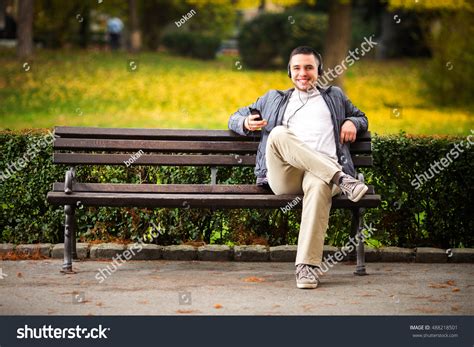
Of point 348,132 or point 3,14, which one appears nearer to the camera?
point 348,132

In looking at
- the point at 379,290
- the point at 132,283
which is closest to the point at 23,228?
the point at 132,283

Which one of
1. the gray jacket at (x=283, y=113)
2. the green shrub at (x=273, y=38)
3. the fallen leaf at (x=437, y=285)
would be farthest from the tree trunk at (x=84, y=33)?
the fallen leaf at (x=437, y=285)

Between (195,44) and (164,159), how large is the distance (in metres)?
26.9

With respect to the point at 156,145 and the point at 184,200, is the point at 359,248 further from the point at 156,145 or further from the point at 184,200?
the point at 156,145

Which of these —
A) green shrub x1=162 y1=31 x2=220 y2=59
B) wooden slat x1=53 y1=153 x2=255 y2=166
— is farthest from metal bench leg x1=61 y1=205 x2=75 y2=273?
green shrub x1=162 y1=31 x2=220 y2=59

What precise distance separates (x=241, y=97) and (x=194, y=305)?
1691cm

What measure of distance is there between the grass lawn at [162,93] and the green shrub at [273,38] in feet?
3.06

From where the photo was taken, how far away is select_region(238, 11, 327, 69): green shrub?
30.3 m

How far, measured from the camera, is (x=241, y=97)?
22969 mm

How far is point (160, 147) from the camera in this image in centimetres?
759

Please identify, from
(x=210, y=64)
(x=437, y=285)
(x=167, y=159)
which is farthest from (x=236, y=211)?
(x=210, y=64)

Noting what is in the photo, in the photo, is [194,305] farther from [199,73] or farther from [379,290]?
[199,73]

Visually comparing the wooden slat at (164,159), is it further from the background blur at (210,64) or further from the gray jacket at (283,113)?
the background blur at (210,64)

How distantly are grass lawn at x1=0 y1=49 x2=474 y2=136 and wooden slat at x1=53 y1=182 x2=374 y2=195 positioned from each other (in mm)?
9798
